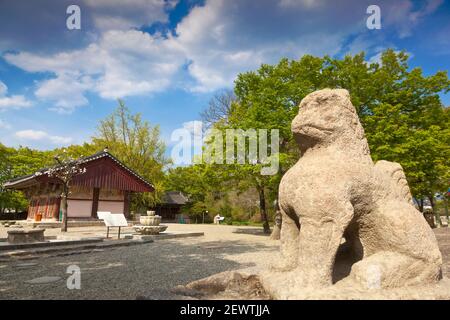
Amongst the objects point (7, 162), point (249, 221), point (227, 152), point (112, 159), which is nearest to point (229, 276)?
point (227, 152)

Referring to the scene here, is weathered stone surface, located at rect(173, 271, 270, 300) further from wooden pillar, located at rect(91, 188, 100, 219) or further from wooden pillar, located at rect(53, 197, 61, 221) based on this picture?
wooden pillar, located at rect(91, 188, 100, 219)

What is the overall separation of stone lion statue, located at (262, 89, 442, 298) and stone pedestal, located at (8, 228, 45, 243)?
30.7 feet

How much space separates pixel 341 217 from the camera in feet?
8.68

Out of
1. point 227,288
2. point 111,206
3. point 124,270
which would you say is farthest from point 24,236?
point 111,206

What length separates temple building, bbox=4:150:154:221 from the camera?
2122cm

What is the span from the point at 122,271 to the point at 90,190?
17.5 meters

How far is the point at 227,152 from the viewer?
14906mm

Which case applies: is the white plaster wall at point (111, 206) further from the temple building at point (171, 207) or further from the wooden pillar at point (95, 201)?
the temple building at point (171, 207)

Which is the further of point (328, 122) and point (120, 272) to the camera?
point (120, 272)

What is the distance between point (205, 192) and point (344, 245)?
31.3m

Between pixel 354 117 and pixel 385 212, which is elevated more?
pixel 354 117

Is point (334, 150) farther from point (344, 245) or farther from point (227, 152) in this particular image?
point (227, 152)

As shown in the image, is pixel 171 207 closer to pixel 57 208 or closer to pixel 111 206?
pixel 111 206

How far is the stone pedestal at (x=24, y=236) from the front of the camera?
30.5 ft
